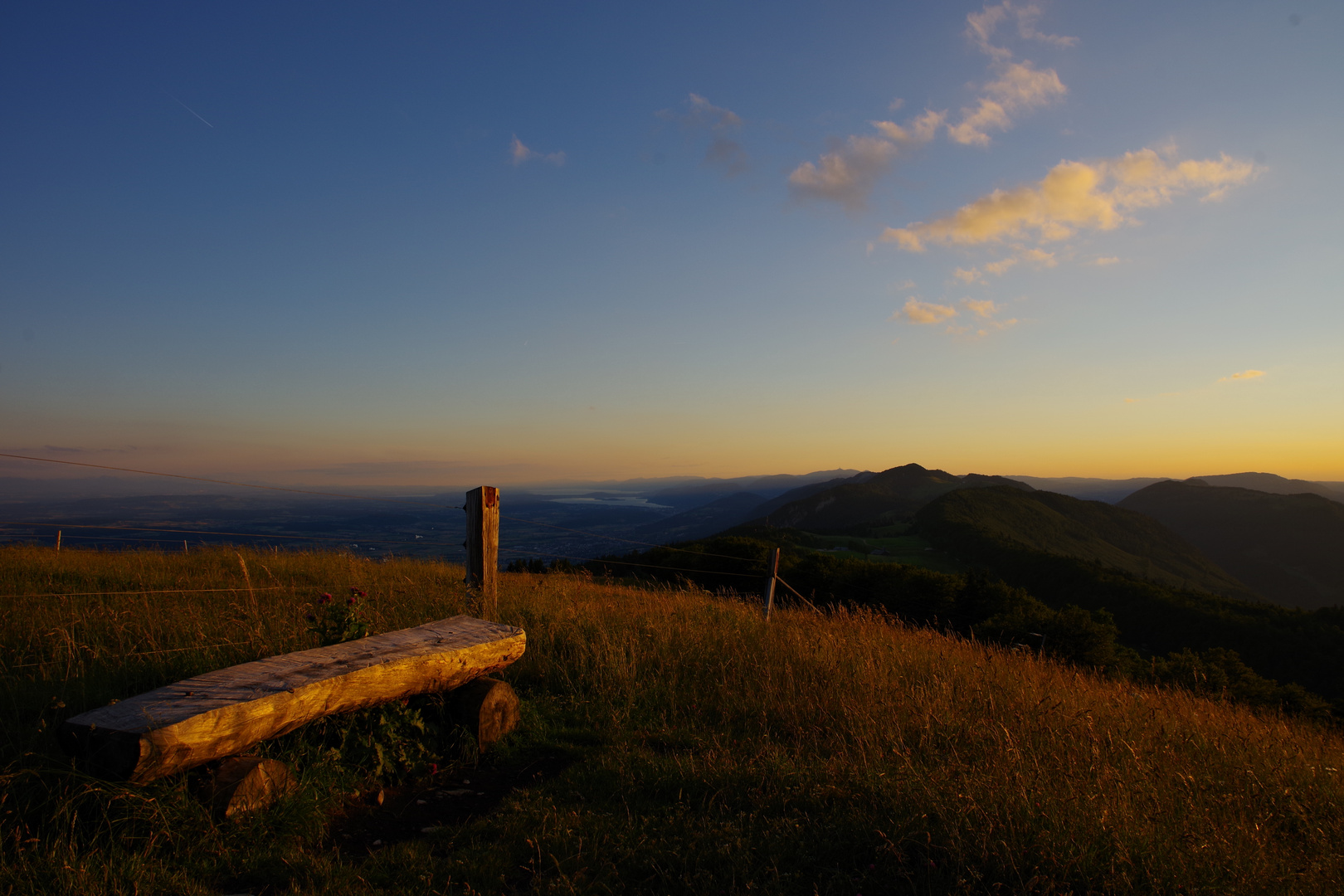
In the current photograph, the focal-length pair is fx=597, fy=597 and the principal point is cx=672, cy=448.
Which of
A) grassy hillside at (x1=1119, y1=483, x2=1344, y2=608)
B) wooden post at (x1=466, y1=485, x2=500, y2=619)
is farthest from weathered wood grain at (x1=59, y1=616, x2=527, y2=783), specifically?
grassy hillside at (x1=1119, y1=483, x2=1344, y2=608)

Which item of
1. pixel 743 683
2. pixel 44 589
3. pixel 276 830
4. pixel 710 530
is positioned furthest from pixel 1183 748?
pixel 710 530

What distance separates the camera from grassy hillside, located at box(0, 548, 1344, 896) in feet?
9.05

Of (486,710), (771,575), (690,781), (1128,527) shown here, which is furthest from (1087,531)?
(486,710)

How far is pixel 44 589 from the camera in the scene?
24.4 feet

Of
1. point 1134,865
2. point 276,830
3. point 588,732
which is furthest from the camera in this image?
point 588,732

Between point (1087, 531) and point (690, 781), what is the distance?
130 m

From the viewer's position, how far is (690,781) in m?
3.73

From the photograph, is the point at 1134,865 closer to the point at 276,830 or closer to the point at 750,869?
the point at 750,869

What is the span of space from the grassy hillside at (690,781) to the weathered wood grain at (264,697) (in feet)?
0.90

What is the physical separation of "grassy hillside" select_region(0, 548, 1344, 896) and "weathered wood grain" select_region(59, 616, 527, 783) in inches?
10.8

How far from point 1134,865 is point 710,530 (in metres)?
136

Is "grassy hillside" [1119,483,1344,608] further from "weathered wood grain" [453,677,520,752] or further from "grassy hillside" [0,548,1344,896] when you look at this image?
"weathered wood grain" [453,677,520,752]

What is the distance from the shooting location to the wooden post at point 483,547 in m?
6.25

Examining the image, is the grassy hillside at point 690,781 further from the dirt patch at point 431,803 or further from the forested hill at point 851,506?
the forested hill at point 851,506
